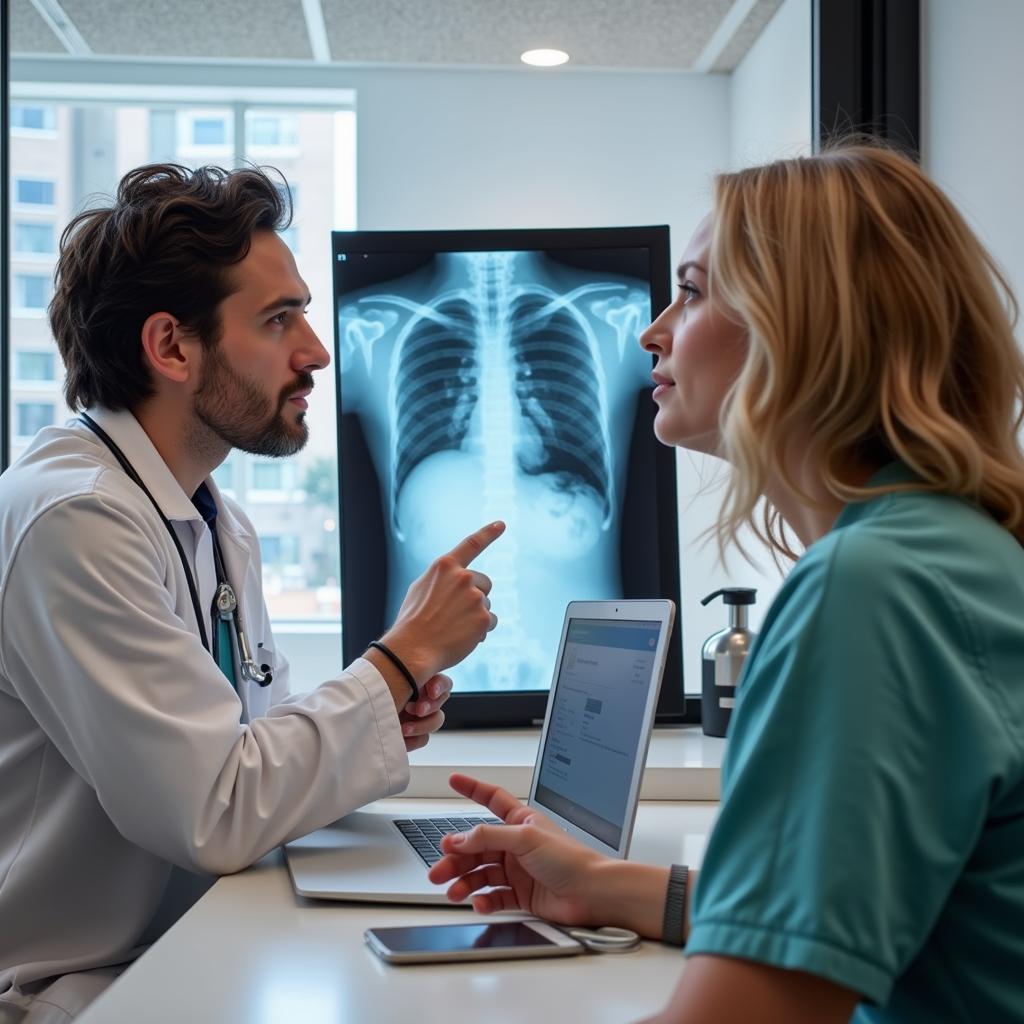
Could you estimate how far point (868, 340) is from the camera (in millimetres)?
735

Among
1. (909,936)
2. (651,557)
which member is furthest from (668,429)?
(651,557)

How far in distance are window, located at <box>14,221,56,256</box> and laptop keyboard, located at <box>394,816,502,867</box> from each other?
3.60 metres

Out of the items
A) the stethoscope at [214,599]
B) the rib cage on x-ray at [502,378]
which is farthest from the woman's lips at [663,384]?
the rib cage on x-ray at [502,378]

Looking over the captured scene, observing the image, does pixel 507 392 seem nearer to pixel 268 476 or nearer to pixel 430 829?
pixel 430 829

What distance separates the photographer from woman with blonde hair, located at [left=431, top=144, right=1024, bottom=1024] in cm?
57

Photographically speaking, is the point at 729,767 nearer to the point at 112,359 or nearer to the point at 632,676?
the point at 632,676

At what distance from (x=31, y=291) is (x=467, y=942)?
3.95m

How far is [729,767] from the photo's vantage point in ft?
2.17

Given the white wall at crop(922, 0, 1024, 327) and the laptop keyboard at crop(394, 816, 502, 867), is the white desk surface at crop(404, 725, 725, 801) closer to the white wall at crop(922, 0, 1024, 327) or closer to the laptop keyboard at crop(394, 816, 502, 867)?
the laptop keyboard at crop(394, 816, 502, 867)

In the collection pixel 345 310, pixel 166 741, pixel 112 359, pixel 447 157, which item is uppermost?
pixel 447 157

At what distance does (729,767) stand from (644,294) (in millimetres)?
1368

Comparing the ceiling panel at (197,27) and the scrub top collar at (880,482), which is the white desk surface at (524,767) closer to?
the scrub top collar at (880,482)

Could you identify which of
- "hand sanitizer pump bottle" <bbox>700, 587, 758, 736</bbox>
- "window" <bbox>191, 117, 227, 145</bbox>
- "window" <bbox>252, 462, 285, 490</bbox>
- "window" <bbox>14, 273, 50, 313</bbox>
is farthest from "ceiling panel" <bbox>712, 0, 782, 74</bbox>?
"window" <bbox>14, 273, 50, 313</bbox>

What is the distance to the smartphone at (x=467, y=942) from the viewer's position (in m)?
0.90
